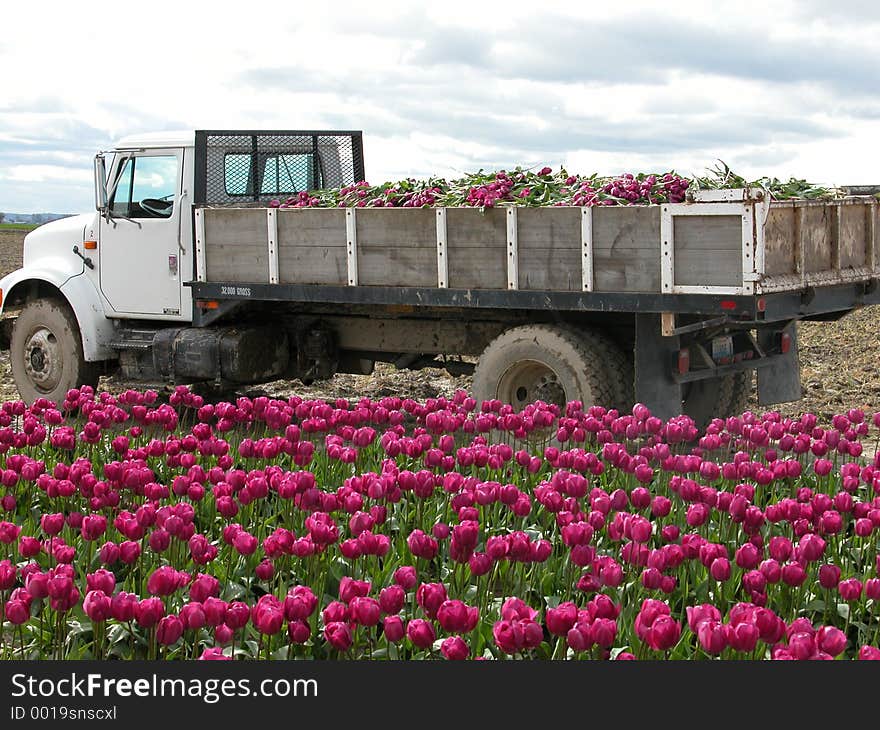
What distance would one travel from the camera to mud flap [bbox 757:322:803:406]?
11.8 m

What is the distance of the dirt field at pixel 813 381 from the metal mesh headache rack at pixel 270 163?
2.24 metres

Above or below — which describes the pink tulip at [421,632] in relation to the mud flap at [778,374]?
below

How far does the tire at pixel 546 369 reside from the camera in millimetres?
10523

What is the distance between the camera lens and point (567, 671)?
13.2 ft

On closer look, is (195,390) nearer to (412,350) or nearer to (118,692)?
(412,350)

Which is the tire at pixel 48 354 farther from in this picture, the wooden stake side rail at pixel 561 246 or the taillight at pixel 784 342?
the taillight at pixel 784 342

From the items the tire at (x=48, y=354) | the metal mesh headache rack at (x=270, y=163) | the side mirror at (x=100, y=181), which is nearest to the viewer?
the metal mesh headache rack at (x=270, y=163)

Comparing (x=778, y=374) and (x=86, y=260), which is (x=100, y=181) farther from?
(x=778, y=374)

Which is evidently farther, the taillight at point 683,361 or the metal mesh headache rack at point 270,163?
the metal mesh headache rack at point 270,163

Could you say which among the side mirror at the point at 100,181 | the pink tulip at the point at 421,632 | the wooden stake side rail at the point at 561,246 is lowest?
the pink tulip at the point at 421,632

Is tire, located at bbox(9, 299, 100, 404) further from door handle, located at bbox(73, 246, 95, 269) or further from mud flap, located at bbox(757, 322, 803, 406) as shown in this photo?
mud flap, located at bbox(757, 322, 803, 406)

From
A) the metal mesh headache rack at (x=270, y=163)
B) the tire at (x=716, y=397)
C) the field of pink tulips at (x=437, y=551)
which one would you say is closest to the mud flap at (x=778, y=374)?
the tire at (x=716, y=397)

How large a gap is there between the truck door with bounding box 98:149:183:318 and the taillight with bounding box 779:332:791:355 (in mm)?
5471

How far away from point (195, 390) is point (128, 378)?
2.25 feet
